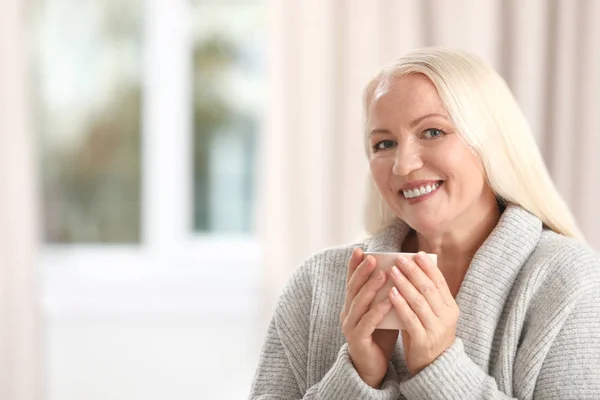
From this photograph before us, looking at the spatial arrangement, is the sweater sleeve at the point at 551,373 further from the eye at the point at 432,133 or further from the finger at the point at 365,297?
the eye at the point at 432,133

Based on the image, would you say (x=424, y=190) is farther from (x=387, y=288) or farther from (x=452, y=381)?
(x=452, y=381)

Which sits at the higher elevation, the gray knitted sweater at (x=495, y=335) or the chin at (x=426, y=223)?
the chin at (x=426, y=223)

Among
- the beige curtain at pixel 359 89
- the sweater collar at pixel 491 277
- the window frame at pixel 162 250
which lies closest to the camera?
the sweater collar at pixel 491 277

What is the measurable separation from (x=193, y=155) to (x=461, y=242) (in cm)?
195

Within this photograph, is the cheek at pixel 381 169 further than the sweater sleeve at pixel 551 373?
Yes

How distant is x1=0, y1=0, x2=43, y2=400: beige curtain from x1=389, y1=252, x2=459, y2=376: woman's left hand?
2.11 metres

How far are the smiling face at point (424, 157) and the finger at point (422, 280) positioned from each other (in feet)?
0.67

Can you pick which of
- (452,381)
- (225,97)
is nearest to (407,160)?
(452,381)

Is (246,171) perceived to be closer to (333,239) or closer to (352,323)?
(333,239)

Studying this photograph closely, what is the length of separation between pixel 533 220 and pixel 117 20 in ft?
7.53

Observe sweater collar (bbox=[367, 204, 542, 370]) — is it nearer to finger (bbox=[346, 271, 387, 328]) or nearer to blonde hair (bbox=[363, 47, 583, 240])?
blonde hair (bbox=[363, 47, 583, 240])

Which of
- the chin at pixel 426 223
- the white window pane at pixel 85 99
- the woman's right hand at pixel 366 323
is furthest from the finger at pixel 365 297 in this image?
the white window pane at pixel 85 99

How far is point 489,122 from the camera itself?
1713mm

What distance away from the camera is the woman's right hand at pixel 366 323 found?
60.8 inches
